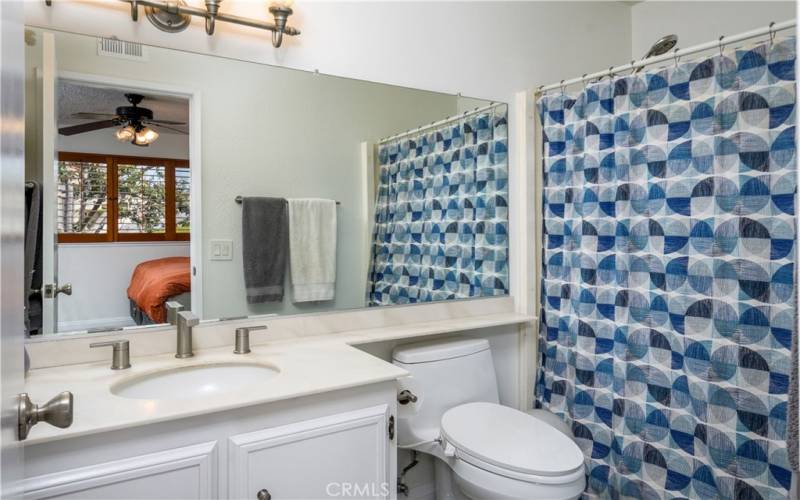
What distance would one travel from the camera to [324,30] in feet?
5.92

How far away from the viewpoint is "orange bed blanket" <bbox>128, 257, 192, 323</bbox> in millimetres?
1508

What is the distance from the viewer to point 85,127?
1416mm

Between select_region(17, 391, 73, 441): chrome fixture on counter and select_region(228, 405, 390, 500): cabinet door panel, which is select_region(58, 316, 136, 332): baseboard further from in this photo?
select_region(17, 391, 73, 441): chrome fixture on counter

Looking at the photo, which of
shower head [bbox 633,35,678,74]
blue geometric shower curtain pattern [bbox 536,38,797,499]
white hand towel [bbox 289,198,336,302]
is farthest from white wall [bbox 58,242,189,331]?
shower head [bbox 633,35,678,74]

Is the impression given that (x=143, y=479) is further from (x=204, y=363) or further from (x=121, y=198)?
(x=121, y=198)

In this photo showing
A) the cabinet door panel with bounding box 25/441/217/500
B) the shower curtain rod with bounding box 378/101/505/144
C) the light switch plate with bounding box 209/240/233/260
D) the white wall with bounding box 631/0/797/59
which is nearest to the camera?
the cabinet door panel with bounding box 25/441/217/500

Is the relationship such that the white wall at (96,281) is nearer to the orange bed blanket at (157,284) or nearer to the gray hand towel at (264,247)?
the orange bed blanket at (157,284)

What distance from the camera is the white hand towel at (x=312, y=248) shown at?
1.79 metres

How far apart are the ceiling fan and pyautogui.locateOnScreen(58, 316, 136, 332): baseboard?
528mm

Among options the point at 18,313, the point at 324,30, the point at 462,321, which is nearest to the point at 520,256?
the point at 462,321

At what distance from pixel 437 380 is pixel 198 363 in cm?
87

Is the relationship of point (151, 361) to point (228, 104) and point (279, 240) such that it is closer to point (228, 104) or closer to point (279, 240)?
point (279, 240)

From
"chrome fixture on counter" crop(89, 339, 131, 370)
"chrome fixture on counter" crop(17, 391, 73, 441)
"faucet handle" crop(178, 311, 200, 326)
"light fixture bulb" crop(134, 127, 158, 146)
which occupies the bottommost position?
"chrome fixture on counter" crop(89, 339, 131, 370)

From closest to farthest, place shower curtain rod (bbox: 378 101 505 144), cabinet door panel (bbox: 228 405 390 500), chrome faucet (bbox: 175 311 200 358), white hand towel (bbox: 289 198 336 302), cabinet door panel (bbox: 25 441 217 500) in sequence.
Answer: cabinet door panel (bbox: 25 441 217 500) < cabinet door panel (bbox: 228 405 390 500) < chrome faucet (bbox: 175 311 200 358) < white hand towel (bbox: 289 198 336 302) < shower curtain rod (bbox: 378 101 505 144)
